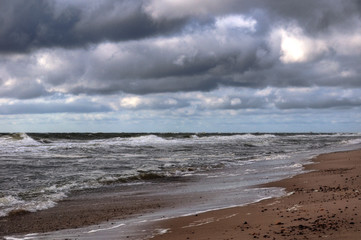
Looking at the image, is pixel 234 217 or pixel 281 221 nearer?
pixel 281 221

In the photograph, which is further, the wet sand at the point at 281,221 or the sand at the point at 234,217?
the sand at the point at 234,217

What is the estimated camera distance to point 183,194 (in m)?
11.9

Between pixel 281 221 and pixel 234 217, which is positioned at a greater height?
pixel 281 221

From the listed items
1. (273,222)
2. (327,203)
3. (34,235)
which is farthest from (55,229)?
(327,203)

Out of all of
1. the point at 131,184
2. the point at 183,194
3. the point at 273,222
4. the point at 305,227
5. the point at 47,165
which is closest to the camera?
the point at 305,227

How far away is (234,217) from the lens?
24.6 ft

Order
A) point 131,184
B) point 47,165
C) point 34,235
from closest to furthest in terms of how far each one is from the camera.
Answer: point 34,235 < point 131,184 < point 47,165

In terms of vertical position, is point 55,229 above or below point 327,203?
below

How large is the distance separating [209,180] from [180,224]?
7.96 m

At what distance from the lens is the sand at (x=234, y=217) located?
19.0ft

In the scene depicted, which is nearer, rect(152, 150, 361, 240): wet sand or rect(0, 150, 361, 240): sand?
rect(152, 150, 361, 240): wet sand

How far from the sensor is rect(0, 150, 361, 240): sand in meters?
5.79

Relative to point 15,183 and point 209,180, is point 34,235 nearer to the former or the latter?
point 15,183

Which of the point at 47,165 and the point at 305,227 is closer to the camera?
the point at 305,227
